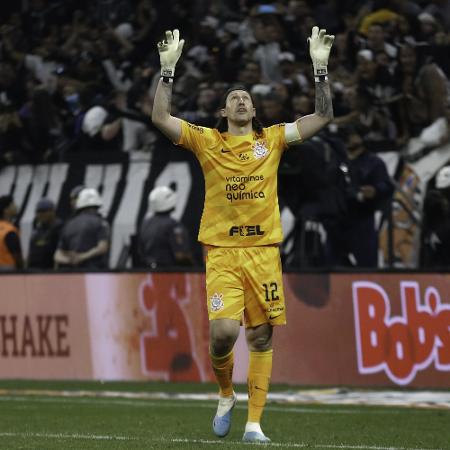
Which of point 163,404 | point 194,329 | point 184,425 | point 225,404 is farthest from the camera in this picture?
point 194,329

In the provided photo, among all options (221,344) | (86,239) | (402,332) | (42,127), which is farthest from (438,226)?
(42,127)

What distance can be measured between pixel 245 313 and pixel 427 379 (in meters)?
4.79

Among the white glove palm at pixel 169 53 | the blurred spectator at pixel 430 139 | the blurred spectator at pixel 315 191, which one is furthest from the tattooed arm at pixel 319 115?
the blurred spectator at pixel 430 139

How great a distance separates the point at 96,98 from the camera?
19828 millimetres

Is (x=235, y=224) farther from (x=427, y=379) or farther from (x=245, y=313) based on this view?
(x=427, y=379)

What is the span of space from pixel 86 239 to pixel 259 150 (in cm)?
713

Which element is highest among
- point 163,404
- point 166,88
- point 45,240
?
point 166,88

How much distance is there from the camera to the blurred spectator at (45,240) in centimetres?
1705

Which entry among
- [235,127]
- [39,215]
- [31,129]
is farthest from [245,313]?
[31,129]

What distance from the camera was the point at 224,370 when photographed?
376 inches

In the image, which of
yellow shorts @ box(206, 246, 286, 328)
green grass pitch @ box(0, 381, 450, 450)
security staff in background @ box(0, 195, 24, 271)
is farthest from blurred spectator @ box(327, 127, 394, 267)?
yellow shorts @ box(206, 246, 286, 328)

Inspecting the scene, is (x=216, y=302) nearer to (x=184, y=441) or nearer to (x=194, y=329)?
(x=184, y=441)

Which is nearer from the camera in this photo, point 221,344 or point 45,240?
point 221,344

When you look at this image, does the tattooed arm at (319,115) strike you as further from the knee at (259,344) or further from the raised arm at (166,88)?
the knee at (259,344)
